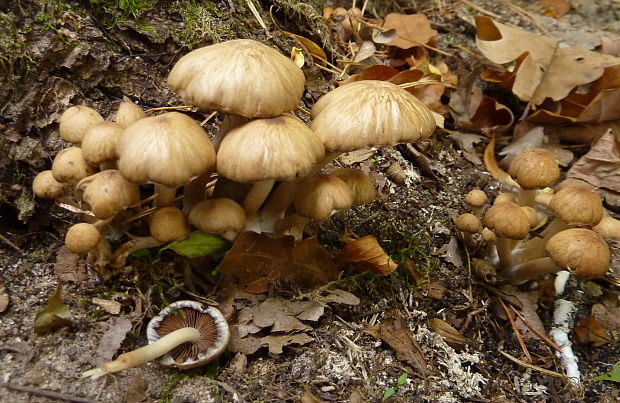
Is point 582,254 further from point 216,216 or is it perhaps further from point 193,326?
point 193,326

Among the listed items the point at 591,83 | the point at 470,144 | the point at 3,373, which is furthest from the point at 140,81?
the point at 591,83

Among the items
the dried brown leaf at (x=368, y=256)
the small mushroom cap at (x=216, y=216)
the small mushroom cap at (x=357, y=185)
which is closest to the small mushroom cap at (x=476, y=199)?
the dried brown leaf at (x=368, y=256)

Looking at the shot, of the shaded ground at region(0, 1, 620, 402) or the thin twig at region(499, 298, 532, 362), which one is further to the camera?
the thin twig at region(499, 298, 532, 362)

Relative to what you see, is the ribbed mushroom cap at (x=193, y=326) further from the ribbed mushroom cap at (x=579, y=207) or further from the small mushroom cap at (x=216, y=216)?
the ribbed mushroom cap at (x=579, y=207)

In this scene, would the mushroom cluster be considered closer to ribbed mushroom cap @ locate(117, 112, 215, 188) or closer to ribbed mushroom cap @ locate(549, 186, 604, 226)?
ribbed mushroom cap @ locate(549, 186, 604, 226)

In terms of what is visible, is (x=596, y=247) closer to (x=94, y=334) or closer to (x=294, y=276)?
(x=294, y=276)

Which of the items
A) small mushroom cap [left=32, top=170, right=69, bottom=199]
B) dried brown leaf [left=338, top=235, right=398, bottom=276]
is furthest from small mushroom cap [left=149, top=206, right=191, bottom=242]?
dried brown leaf [left=338, top=235, right=398, bottom=276]
